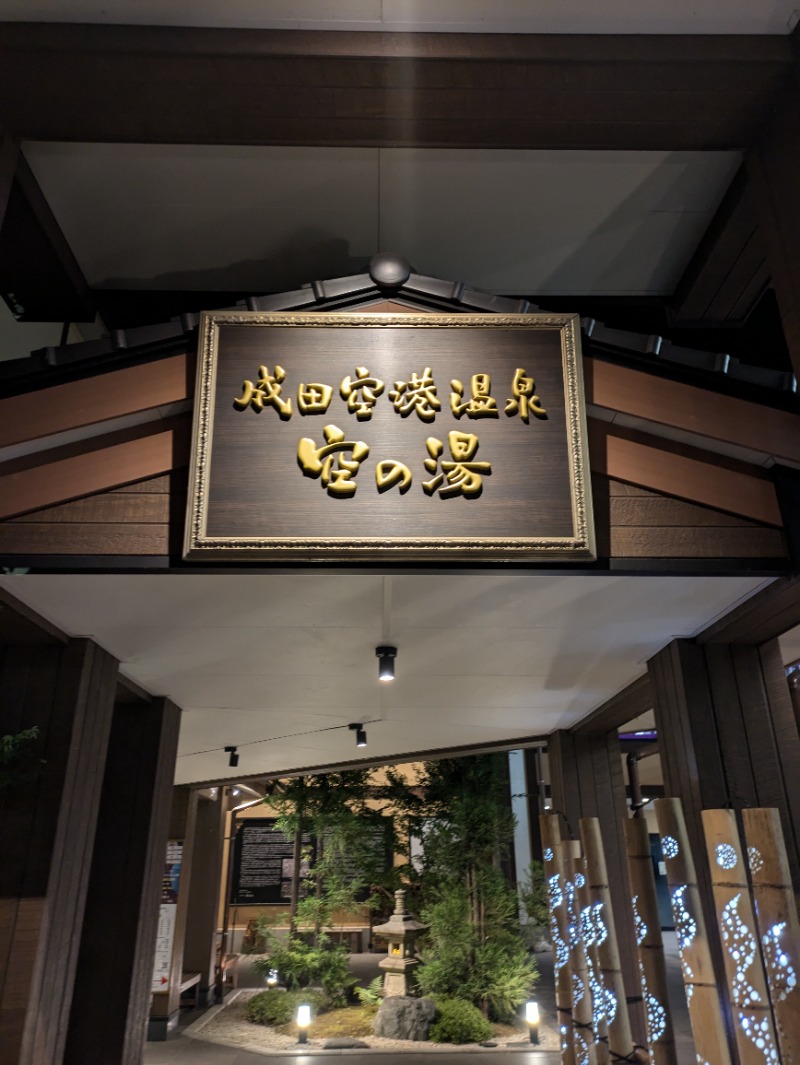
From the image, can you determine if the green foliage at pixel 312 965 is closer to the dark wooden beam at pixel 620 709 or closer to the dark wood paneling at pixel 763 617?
the dark wooden beam at pixel 620 709

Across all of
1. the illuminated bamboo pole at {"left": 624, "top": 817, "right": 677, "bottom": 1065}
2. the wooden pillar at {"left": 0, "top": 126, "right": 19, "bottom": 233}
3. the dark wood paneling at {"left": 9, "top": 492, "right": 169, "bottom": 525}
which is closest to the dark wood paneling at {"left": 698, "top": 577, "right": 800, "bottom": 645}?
the illuminated bamboo pole at {"left": 624, "top": 817, "right": 677, "bottom": 1065}

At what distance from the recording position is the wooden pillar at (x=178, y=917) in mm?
8180

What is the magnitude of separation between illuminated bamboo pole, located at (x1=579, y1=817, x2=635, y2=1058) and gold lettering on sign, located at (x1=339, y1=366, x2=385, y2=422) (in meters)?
2.18

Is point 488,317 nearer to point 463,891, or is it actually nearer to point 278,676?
point 278,676

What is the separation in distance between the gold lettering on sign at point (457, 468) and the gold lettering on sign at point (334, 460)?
0.23 metres

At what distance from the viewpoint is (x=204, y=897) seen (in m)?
9.88

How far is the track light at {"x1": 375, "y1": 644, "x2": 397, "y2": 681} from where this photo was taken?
147 inches

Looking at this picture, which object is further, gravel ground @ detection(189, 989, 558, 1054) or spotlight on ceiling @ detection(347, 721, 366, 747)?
gravel ground @ detection(189, 989, 558, 1054)

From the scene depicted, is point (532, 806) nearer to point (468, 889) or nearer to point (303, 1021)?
point (468, 889)

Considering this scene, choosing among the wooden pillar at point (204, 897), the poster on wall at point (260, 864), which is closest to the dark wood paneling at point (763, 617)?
the wooden pillar at point (204, 897)

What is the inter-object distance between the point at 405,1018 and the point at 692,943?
6794 millimetres

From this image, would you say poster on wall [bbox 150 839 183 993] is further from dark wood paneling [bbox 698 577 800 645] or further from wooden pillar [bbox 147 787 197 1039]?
dark wood paneling [bbox 698 577 800 645]

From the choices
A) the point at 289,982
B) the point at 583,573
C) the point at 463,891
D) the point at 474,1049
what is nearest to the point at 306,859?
the point at 289,982

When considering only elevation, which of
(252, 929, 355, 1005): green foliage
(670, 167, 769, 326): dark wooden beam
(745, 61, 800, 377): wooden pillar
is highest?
(670, 167, 769, 326): dark wooden beam
